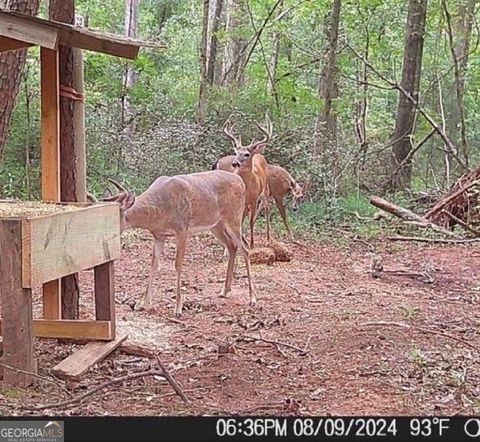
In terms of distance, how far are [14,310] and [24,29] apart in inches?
58.2

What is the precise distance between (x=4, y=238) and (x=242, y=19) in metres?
13.7

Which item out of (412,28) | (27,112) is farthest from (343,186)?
(27,112)

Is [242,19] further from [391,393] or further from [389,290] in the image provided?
[391,393]

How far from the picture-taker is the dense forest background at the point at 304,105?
40.2ft

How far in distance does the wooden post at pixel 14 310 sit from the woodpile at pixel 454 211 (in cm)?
733

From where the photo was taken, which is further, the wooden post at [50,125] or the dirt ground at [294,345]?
the wooden post at [50,125]

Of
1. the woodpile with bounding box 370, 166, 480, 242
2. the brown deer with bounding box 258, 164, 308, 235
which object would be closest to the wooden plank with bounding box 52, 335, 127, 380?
the brown deer with bounding box 258, 164, 308, 235

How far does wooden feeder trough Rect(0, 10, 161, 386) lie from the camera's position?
12.9 ft

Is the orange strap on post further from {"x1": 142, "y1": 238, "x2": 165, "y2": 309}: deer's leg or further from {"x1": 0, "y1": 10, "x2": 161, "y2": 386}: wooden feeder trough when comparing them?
{"x1": 142, "y1": 238, "x2": 165, "y2": 309}: deer's leg

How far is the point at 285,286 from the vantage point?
766 centimetres

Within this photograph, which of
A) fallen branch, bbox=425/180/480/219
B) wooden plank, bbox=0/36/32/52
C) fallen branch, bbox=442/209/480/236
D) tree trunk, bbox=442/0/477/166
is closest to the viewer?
wooden plank, bbox=0/36/32/52

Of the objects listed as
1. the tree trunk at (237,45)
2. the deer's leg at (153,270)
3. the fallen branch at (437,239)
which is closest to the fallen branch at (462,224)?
the fallen branch at (437,239)

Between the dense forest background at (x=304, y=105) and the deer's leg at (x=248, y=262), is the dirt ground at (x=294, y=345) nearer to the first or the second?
the deer's leg at (x=248, y=262)

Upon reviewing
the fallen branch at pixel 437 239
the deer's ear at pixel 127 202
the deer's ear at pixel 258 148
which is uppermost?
the deer's ear at pixel 258 148
